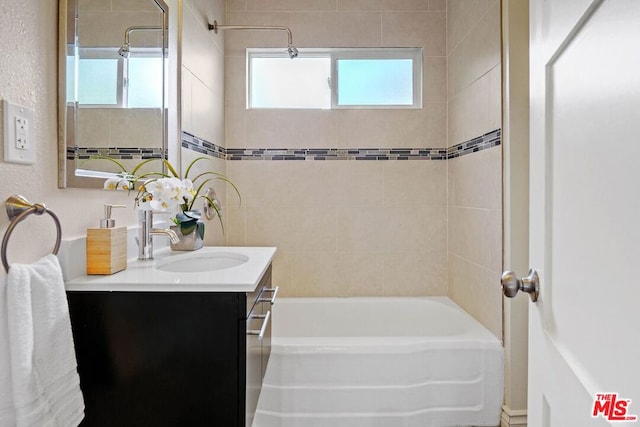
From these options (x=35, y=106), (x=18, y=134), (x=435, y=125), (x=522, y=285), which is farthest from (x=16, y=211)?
(x=435, y=125)

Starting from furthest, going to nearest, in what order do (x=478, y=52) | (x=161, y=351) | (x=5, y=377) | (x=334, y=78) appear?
(x=334, y=78), (x=478, y=52), (x=161, y=351), (x=5, y=377)

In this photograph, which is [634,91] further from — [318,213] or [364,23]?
[364,23]

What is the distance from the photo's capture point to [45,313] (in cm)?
91

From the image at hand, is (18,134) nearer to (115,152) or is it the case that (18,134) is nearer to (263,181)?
(115,152)

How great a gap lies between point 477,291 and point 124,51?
2.11 m

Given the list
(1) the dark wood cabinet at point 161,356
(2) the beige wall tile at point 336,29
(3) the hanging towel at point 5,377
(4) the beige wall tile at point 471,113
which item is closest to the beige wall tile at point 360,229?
(4) the beige wall tile at point 471,113

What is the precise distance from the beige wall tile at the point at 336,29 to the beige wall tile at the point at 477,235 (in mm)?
1328

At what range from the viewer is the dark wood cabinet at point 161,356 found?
1.11m

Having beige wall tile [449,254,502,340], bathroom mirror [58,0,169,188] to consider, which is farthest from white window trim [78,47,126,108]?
beige wall tile [449,254,502,340]

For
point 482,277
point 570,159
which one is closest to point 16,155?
point 570,159

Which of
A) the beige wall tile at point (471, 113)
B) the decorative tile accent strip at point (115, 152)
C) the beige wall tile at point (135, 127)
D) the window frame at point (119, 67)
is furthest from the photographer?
the beige wall tile at point (471, 113)

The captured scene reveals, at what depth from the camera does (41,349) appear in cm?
89

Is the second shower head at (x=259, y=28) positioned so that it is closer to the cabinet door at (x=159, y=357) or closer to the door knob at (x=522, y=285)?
the cabinet door at (x=159, y=357)

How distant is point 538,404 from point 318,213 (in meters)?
2.05
